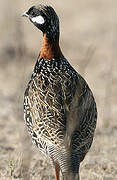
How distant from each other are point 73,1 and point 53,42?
12.9 metres

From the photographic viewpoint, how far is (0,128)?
9.65m

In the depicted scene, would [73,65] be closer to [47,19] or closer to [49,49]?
[49,49]

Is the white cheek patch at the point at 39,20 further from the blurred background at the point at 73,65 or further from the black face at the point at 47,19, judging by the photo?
the blurred background at the point at 73,65

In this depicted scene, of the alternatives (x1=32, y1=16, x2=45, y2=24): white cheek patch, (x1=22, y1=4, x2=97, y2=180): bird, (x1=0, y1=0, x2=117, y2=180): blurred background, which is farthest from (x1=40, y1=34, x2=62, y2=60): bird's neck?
(x1=0, y1=0, x2=117, y2=180): blurred background

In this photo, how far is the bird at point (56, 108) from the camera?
6.05 metres

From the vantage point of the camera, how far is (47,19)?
6762 millimetres

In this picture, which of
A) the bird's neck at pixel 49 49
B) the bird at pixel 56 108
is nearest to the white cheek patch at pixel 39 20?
the bird at pixel 56 108

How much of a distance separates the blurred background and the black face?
0.72 feet

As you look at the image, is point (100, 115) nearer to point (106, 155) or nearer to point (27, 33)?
point (106, 155)

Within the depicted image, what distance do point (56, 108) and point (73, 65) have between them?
792cm

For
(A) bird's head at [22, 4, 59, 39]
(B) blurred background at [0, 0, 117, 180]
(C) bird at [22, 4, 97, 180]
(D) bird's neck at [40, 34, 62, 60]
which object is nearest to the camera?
(C) bird at [22, 4, 97, 180]

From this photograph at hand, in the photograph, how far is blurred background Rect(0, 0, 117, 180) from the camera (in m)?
6.53

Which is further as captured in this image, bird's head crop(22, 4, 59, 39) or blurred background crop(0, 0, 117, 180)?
bird's head crop(22, 4, 59, 39)

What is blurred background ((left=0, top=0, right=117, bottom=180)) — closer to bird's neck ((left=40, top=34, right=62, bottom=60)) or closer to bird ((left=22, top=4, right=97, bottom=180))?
bird ((left=22, top=4, right=97, bottom=180))
